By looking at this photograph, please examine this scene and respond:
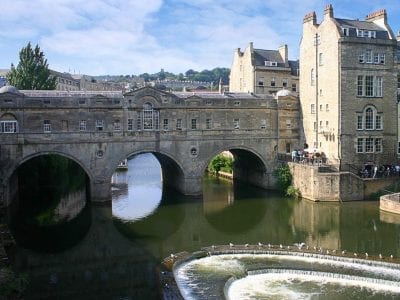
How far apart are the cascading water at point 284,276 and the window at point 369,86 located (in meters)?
23.0

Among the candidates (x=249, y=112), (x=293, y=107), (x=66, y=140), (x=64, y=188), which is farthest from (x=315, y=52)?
(x=64, y=188)

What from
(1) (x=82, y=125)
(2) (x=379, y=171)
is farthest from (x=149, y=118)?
(2) (x=379, y=171)

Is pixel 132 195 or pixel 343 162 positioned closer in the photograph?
pixel 343 162

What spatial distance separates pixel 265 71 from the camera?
58.5 m

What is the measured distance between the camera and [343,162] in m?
43.7

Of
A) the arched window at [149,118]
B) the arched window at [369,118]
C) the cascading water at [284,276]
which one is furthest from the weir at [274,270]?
the arched window at [369,118]

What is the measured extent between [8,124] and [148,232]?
574 inches

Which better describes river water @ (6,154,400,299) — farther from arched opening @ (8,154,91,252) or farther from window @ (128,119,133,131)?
window @ (128,119,133,131)

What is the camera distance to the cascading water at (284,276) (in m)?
20.7

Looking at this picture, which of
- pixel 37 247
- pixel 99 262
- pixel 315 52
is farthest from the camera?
pixel 315 52

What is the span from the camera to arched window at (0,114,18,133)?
37.9 metres

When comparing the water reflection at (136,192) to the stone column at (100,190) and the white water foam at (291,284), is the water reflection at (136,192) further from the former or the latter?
the white water foam at (291,284)

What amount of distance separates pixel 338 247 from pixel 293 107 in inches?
831

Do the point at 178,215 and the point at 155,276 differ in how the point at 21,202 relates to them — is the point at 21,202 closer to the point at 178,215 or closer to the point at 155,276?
the point at 178,215
